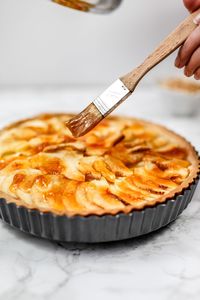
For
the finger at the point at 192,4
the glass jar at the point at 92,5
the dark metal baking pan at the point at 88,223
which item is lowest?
the dark metal baking pan at the point at 88,223

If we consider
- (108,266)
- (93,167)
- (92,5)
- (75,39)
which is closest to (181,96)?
(75,39)

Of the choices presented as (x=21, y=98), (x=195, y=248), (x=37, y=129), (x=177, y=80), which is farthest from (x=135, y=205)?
(x=21, y=98)

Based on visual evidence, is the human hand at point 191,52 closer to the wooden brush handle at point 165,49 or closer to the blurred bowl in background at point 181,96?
the wooden brush handle at point 165,49

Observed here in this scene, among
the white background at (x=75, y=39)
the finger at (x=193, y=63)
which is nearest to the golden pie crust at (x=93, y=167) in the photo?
the finger at (x=193, y=63)

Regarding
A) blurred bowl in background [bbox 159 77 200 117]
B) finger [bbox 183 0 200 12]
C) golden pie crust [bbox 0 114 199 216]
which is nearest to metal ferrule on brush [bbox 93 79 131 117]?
golden pie crust [bbox 0 114 199 216]

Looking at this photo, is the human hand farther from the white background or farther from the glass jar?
the white background

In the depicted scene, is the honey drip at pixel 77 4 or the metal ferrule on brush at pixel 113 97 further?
the honey drip at pixel 77 4

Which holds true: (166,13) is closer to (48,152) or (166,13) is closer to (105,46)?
(105,46)
